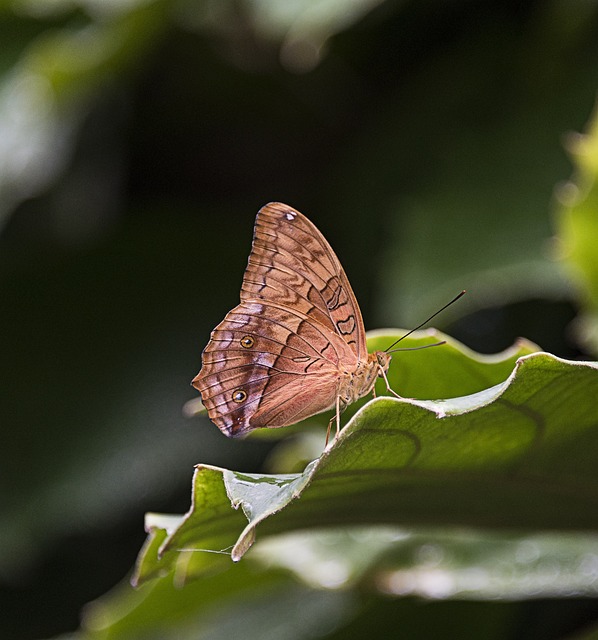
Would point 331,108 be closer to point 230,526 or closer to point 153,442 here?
point 153,442

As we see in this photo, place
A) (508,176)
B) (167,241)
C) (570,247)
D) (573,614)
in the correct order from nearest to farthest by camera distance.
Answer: (570,247)
(573,614)
(508,176)
(167,241)

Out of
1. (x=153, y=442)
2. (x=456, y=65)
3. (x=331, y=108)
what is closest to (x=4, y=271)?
(x=153, y=442)

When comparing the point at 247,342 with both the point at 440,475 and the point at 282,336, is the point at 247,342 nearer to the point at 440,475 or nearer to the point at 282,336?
the point at 282,336

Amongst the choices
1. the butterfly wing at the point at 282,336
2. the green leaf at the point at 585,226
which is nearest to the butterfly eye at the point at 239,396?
the butterfly wing at the point at 282,336

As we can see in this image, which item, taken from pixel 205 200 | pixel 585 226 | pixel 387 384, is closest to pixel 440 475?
pixel 387 384

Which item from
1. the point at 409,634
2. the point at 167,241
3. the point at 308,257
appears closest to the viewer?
the point at 308,257

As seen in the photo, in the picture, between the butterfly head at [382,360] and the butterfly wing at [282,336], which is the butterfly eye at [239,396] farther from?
the butterfly head at [382,360]

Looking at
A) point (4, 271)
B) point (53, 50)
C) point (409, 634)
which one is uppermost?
point (53, 50)
